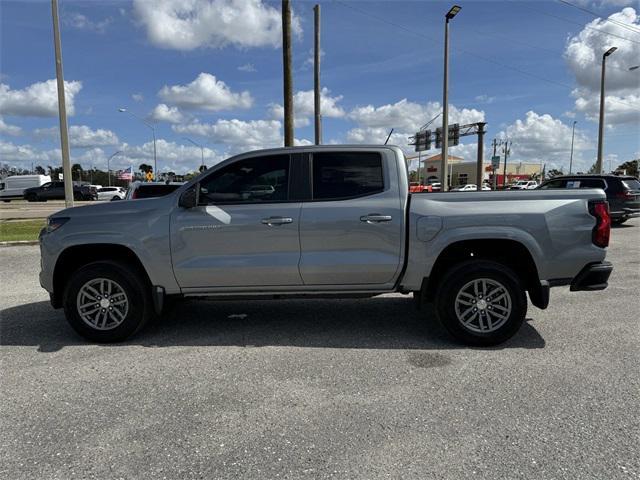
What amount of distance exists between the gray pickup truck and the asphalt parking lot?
48 cm

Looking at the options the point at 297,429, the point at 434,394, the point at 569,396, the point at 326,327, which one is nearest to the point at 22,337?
the point at 326,327

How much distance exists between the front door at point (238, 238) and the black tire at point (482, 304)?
A: 1.47 metres

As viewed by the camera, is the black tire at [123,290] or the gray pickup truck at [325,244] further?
the black tire at [123,290]

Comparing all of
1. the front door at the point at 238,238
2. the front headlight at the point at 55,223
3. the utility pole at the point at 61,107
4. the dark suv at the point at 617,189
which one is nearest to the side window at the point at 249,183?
the front door at the point at 238,238

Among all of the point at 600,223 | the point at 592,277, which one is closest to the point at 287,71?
the point at 600,223

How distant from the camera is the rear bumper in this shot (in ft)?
14.8

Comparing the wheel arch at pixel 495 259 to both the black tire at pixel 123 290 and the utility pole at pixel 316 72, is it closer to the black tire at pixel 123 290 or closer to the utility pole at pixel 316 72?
the black tire at pixel 123 290

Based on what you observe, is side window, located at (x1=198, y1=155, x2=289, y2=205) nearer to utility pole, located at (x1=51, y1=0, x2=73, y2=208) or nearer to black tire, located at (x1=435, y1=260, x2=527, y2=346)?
black tire, located at (x1=435, y1=260, x2=527, y2=346)

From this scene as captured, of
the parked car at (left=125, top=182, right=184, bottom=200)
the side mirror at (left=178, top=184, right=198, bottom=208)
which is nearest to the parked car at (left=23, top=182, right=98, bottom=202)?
the parked car at (left=125, top=182, right=184, bottom=200)

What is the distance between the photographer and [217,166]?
4.80m

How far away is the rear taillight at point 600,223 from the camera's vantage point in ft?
14.7

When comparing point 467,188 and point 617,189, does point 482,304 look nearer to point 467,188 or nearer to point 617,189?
point 617,189

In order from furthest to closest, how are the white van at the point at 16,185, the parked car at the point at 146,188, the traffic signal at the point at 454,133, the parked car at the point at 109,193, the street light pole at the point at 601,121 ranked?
1. the traffic signal at the point at 454,133
2. the white van at the point at 16,185
3. the parked car at the point at 109,193
4. the street light pole at the point at 601,121
5. the parked car at the point at 146,188

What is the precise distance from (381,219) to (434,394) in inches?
66.6
